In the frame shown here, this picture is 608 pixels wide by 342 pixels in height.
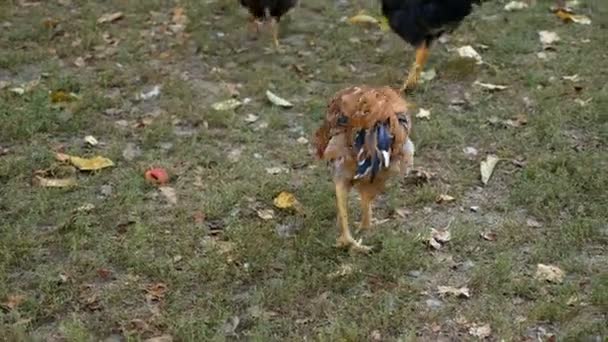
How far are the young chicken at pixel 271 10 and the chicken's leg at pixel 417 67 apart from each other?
1138mm

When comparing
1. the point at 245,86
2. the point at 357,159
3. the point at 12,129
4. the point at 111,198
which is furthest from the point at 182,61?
the point at 357,159

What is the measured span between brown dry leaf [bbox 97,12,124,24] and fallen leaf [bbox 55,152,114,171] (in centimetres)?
232

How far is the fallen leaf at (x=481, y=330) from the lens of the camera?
143 inches

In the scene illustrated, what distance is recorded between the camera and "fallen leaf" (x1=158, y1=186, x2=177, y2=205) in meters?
4.69

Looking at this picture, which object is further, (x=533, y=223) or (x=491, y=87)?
(x=491, y=87)

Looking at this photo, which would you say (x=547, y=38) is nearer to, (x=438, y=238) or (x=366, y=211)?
(x=438, y=238)

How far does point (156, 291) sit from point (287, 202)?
972 mm

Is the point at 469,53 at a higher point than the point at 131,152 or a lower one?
lower

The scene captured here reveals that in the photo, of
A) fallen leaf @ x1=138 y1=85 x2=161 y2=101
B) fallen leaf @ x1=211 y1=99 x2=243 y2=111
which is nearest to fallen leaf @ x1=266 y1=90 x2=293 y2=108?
fallen leaf @ x1=211 y1=99 x2=243 y2=111

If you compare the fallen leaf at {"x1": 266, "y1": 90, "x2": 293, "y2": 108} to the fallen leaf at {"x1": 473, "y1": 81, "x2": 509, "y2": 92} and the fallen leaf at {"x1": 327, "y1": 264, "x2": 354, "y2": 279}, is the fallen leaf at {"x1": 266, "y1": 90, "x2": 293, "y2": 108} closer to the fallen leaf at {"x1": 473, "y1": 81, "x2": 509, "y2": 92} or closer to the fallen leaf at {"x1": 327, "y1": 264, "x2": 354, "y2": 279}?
the fallen leaf at {"x1": 473, "y1": 81, "x2": 509, "y2": 92}

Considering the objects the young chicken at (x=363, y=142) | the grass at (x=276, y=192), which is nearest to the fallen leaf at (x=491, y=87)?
the grass at (x=276, y=192)

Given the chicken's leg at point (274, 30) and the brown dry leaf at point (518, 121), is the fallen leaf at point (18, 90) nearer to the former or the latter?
the chicken's leg at point (274, 30)

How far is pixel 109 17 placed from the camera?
716cm

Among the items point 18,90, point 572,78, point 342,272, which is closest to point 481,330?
point 342,272
